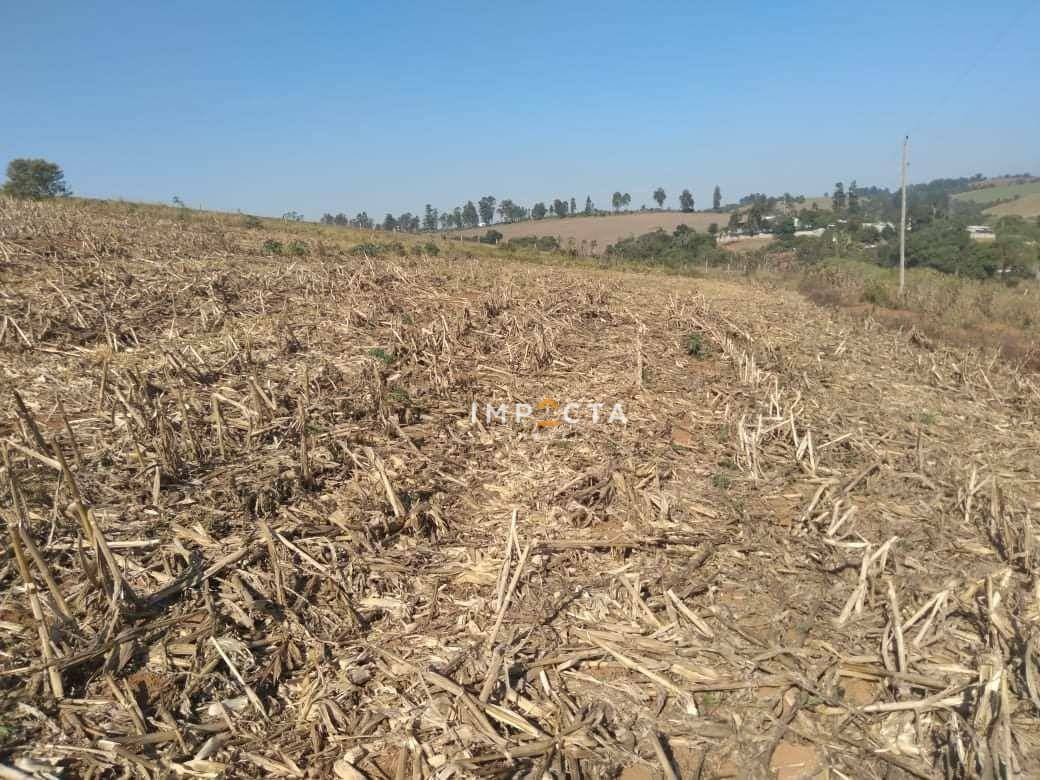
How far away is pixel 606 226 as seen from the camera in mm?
64188

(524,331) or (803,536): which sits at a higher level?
(524,331)

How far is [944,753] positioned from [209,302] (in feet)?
28.3

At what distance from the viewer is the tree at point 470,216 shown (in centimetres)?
8094

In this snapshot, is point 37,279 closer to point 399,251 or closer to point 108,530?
point 108,530

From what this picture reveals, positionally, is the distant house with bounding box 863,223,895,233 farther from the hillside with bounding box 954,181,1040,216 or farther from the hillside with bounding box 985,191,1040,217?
the hillside with bounding box 954,181,1040,216

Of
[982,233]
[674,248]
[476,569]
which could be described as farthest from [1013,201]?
[476,569]

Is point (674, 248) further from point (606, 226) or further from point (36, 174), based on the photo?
point (36, 174)

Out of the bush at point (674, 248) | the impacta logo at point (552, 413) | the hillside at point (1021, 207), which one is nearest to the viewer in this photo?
the impacta logo at point (552, 413)

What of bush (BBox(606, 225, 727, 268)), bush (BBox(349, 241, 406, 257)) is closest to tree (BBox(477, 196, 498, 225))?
bush (BBox(606, 225, 727, 268))

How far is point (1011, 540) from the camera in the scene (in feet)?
13.1

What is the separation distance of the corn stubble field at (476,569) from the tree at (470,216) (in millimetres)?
76603

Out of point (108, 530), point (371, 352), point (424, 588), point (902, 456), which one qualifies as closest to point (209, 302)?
point (371, 352)

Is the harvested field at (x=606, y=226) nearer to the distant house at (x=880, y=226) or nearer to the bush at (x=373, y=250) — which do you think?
the distant house at (x=880, y=226)

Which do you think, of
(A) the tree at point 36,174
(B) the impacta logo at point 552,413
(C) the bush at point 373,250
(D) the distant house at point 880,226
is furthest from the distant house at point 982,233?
(A) the tree at point 36,174
